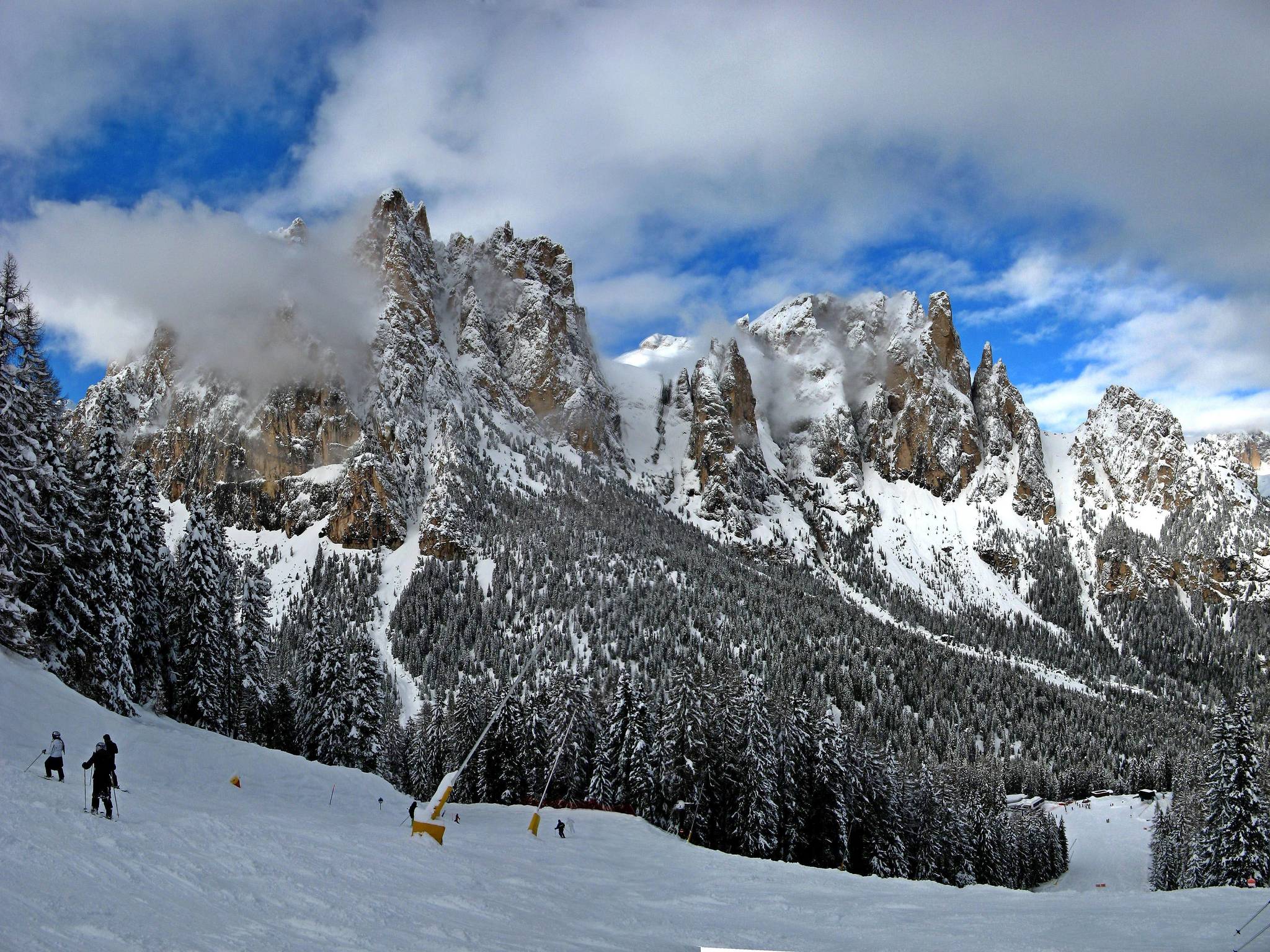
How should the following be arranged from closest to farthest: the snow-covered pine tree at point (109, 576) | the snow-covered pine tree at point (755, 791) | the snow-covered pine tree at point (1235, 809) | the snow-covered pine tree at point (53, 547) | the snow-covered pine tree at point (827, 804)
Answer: the snow-covered pine tree at point (53, 547)
the snow-covered pine tree at point (109, 576)
the snow-covered pine tree at point (1235, 809)
the snow-covered pine tree at point (755, 791)
the snow-covered pine tree at point (827, 804)

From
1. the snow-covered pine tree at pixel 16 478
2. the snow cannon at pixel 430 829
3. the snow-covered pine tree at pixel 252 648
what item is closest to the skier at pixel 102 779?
the snow cannon at pixel 430 829

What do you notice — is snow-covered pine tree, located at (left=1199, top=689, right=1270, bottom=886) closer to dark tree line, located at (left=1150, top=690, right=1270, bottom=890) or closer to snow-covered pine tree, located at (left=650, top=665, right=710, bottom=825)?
dark tree line, located at (left=1150, top=690, right=1270, bottom=890)

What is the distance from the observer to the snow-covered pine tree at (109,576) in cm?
3262

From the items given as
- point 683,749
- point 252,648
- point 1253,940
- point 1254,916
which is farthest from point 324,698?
point 1253,940

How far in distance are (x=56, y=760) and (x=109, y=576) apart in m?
19.2

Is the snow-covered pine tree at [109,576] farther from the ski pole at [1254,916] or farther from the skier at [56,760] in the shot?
the ski pole at [1254,916]

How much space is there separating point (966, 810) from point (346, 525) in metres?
166

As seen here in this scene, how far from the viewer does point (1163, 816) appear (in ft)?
234

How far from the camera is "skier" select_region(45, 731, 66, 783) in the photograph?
18000 mm

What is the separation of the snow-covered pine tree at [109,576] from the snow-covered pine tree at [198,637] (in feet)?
12.2

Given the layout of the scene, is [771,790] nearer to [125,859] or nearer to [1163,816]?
[125,859]

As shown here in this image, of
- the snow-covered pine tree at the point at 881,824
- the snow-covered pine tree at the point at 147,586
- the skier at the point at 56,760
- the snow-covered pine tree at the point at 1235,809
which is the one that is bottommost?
the snow-covered pine tree at the point at 881,824

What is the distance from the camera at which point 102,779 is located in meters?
15.1

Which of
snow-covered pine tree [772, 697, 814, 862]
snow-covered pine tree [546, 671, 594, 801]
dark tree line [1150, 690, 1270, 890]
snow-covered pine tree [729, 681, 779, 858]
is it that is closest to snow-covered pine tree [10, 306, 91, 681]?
snow-covered pine tree [546, 671, 594, 801]
